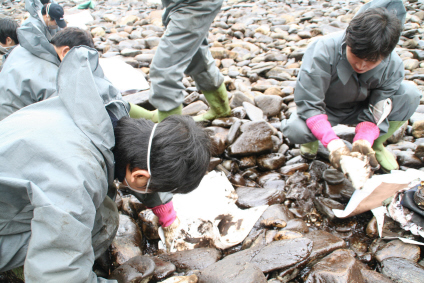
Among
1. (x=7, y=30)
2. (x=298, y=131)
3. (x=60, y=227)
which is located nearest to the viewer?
(x=60, y=227)

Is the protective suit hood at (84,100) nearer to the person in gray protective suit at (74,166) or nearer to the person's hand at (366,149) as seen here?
the person in gray protective suit at (74,166)

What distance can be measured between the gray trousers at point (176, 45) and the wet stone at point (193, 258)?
4.42 ft

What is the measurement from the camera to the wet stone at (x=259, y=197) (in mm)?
2326

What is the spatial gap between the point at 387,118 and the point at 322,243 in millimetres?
1307

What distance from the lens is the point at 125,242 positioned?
195 cm

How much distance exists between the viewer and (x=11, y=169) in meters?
1.15

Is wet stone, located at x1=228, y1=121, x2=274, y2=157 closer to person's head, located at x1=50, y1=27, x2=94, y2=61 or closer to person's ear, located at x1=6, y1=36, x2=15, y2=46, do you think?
person's head, located at x1=50, y1=27, x2=94, y2=61

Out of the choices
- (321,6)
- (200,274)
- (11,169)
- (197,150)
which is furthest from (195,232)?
(321,6)

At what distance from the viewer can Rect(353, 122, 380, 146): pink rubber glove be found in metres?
2.39

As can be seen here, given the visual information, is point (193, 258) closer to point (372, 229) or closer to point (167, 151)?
point (167, 151)

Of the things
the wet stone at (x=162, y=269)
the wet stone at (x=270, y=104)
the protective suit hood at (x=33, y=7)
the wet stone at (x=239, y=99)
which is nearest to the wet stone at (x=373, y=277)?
the wet stone at (x=162, y=269)

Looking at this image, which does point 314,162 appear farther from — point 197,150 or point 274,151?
point 197,150

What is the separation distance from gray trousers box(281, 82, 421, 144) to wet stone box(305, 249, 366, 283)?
1.10 m

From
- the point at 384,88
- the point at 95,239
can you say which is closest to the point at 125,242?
the point at 95,239
